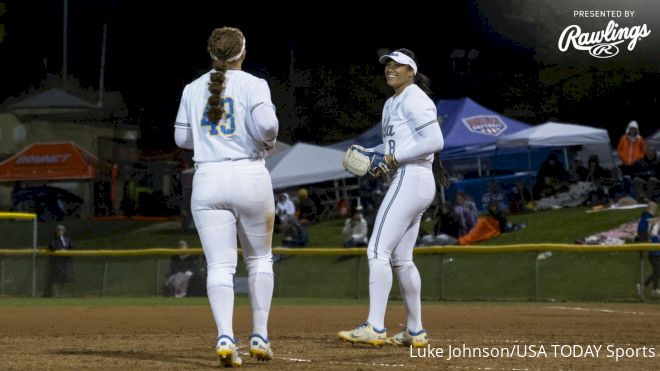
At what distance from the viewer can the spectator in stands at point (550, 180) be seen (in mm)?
27500

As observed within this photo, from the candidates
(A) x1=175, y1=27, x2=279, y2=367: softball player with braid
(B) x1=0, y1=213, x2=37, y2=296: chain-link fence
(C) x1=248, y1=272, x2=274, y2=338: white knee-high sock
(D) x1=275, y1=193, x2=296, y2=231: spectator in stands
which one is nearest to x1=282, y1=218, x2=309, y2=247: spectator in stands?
(D) x1=275, y1=193, x2=296, y2=231: spectator in stands

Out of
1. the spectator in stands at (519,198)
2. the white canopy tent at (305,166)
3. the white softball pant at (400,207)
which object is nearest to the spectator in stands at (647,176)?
the spectator in stands at (519,198)

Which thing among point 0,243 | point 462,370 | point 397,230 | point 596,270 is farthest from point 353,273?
point 462,370

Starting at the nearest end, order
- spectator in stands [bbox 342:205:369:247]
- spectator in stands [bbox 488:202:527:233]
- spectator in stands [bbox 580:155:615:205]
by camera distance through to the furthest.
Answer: spectator in stands [bbox 342:205:369:247]
spectator in stands [bbox 488:202:527:233]
spectator in stands [bbox 580:155:615:205]

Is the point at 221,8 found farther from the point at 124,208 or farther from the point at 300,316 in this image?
the point at 300,316

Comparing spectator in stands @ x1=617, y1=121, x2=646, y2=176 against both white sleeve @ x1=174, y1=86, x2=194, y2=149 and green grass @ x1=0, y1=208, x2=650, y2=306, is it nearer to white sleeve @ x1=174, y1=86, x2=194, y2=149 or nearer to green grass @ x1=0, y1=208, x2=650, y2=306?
green grass @ x1=0, y1=208, x2=650, y2=306

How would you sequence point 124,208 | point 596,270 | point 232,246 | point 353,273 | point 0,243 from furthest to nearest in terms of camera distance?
point 124,208 < point 0,243 < point 353,273 < point 596,270 < point 232,246

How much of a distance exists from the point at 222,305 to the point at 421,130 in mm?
2166

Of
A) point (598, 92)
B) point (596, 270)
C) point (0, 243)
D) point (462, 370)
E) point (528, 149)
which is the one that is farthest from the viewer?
point (598, 92)

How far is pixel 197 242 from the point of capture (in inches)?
1163

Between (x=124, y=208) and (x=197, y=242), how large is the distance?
6.93 meters

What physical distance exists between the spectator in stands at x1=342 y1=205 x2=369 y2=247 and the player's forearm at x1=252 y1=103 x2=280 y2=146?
639 inches

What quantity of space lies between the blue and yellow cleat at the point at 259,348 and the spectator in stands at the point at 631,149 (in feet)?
66.1

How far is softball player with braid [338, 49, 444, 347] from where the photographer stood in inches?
339
